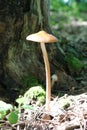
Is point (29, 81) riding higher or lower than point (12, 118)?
higher

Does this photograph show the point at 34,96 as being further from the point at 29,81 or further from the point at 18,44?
the point at 18,44

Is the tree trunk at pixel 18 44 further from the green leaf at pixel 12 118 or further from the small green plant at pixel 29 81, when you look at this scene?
the green leaf at pixel 12 118

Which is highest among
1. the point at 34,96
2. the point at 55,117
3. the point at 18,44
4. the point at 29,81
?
the point at 18,44

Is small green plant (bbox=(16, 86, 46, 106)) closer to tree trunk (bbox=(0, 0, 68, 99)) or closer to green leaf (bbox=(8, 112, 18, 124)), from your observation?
tree trunk (bbox=(0, 0, 68, 99))

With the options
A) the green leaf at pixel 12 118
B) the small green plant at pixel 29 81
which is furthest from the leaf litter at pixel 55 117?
the small green plant at pixel 29 81

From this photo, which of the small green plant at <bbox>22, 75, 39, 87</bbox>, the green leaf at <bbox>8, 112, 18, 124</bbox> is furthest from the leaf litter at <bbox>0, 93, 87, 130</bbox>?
the small green plant at <bbox>22, 75, 39, 87</bbox>

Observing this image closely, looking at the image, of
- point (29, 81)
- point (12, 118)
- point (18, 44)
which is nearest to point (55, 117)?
point (12, 118)

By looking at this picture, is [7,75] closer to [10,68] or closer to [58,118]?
[10,68]

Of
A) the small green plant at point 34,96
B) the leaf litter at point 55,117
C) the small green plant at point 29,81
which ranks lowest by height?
the leaf litter at point 55,117

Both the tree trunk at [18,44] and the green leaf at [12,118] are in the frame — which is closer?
the green leaf at [12,118]
